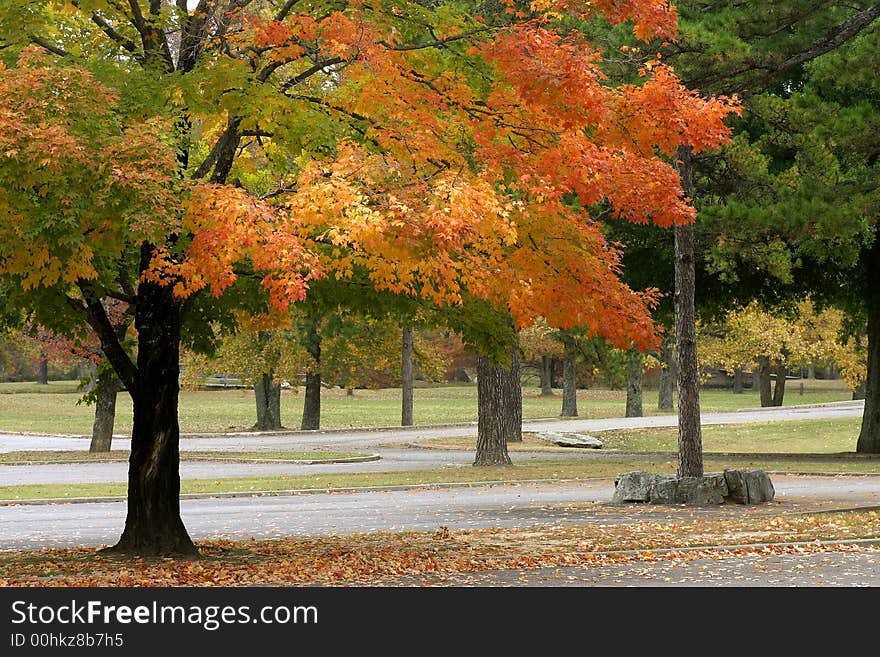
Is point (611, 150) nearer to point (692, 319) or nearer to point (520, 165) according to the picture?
point (520, 165)

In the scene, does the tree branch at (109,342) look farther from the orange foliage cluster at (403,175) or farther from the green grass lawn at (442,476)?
the green grass lawn at (442,476)

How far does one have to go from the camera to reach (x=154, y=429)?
14086 mm

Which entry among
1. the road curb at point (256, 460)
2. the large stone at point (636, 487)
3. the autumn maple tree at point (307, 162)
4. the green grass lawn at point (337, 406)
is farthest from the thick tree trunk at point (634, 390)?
the autumn maple tree at point (307, 162)

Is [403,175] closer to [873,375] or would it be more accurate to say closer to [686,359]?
[686,359]

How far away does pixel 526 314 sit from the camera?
12.6m

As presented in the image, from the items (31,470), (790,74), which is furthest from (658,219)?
(31,470)

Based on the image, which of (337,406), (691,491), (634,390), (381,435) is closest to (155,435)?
(691,491)

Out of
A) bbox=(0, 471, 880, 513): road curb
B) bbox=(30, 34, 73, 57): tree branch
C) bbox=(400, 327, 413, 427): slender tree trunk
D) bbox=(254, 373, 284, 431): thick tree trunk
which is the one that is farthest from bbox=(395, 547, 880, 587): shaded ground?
bbox=(254, 373, 284, 431): thick tree trunk

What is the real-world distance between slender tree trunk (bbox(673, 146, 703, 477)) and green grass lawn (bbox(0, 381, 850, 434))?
3057 centimetres

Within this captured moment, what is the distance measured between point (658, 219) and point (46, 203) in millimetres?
6311

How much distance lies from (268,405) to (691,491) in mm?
31803

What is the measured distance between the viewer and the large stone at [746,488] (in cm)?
1956

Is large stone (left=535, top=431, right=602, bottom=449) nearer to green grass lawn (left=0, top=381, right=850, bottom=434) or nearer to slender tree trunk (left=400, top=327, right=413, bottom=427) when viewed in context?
slender tree trunk (left=400, top=327, right=413, bottom=427)

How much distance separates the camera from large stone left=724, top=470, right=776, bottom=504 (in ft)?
64.2
